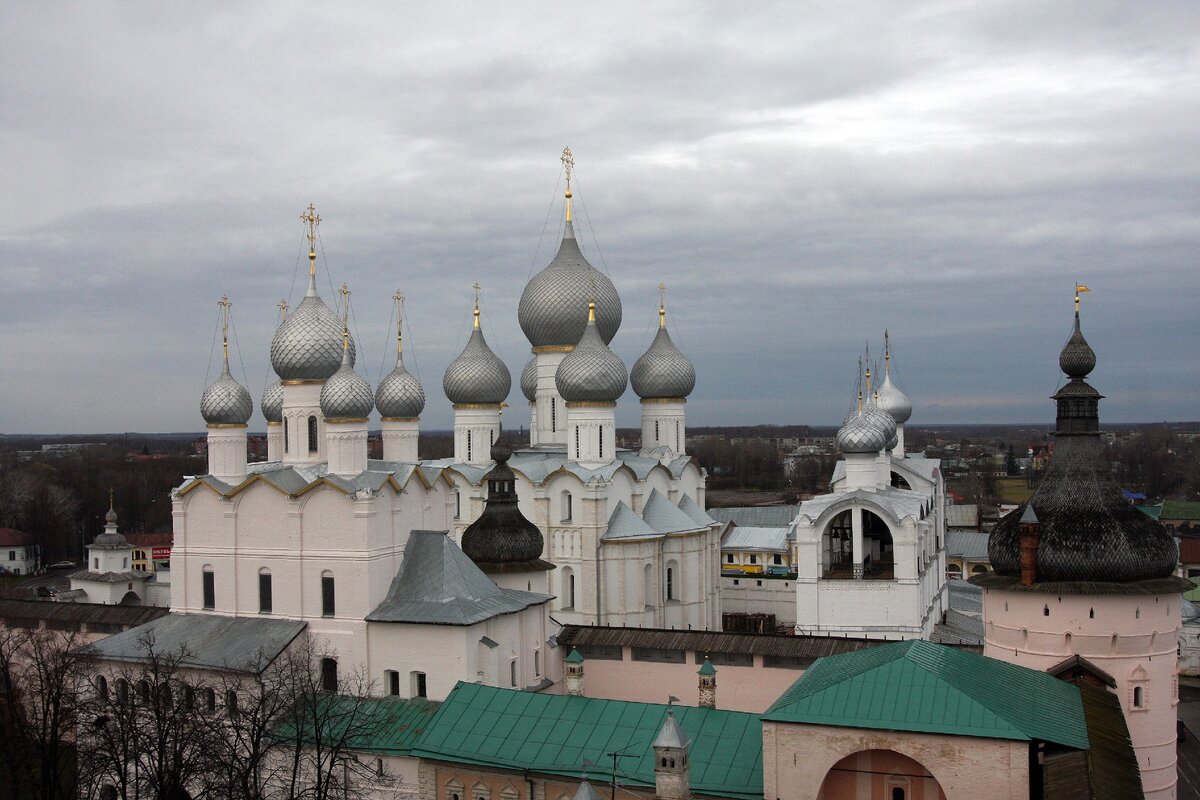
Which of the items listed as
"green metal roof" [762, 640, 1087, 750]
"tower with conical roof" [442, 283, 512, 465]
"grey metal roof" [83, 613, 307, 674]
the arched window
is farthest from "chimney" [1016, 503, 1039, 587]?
"tower with conical roof" [442, 283, 512, 465]

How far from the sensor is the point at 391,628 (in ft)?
64.6

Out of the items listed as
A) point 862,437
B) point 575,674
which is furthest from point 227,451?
point 862,437

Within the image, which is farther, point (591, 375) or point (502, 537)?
point (591, 375)

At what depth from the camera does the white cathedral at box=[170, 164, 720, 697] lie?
19984 mm

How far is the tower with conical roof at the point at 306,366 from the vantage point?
22875 millimetres

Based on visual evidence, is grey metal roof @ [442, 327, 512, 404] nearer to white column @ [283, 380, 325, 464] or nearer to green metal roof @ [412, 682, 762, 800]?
white column @ [283, 380, 325, 464]

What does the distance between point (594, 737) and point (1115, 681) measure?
7.77 metres

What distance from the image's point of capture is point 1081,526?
17781mm

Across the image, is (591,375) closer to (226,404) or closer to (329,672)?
(226,404)

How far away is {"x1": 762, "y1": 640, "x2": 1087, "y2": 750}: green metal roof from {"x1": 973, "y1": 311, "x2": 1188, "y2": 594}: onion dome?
267cm

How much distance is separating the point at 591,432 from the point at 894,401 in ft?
37.0

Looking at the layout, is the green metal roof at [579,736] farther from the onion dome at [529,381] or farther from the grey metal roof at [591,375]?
the onion dome at [529,381]

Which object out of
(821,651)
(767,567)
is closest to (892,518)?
(821,651)

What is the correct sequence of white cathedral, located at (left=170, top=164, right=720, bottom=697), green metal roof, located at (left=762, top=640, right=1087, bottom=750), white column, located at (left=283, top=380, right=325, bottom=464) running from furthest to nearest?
1. white column, located at (left=283, top=380, right=325, bottom=464)
2. white cathedral, located at (left=170, top=164, right=720, bottom=697)
3. green metal roof, located at (left=762, top=640, right=1087, bottom=750)
